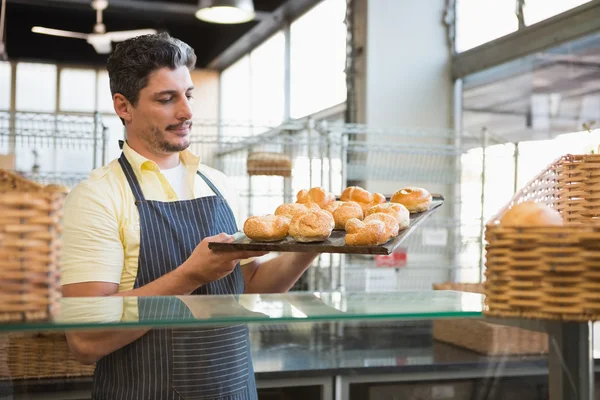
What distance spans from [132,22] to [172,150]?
798cm

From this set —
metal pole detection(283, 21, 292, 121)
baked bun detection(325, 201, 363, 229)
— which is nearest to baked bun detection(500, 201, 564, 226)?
baked bun detection(325, 201, 363, 229)

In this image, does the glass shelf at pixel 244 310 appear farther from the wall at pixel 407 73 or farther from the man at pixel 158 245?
the wall at pixel 407 73

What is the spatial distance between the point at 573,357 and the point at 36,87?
31.7ft

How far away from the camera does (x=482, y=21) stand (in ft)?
15.9

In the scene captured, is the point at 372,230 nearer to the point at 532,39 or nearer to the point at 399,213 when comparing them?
the point at 399,213

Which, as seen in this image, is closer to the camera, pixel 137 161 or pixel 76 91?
pixel 137 161

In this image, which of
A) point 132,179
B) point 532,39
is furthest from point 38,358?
point 532,39

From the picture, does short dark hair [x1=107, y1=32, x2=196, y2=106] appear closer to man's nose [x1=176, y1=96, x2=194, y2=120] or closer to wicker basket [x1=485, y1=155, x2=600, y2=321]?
man's nose [x1=176, y1=96, x2=194, y2=120]

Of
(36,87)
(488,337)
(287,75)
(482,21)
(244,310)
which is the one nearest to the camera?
(244,310)

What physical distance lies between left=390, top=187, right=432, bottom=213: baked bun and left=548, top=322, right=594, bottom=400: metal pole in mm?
714

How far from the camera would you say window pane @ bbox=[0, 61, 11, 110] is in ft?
30.5

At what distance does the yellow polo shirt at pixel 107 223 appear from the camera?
1.57m

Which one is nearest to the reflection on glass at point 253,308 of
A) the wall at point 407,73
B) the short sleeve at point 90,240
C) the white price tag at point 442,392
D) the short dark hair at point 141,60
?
the white price tag at point 442,392

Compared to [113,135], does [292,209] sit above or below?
below
